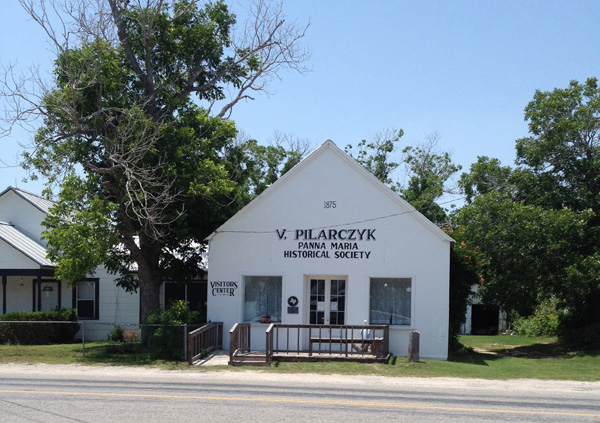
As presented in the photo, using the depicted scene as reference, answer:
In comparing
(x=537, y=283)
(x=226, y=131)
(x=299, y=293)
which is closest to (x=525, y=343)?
(x=537, y=283)

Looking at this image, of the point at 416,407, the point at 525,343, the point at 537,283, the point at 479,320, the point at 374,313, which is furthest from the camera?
the point at 479,320

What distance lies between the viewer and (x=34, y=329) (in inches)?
960

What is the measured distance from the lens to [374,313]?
21.0 metres

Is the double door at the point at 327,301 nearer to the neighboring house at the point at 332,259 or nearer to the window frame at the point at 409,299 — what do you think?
the neighboring house at the point at 332,259

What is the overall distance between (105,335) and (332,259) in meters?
11.8

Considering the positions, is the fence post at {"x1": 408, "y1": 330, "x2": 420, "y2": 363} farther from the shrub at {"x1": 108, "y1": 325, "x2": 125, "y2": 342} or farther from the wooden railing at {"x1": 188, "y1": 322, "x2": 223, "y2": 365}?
the shrub at {"x1": 108, "y1": 325, "x2": 125, "y2": 342}

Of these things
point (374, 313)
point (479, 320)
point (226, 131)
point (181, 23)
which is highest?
point (181, 23)

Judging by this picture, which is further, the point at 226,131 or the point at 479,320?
the point at 479,320

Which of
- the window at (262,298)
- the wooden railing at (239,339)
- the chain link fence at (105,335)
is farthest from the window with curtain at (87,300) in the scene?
the wooden railing at (239,339)

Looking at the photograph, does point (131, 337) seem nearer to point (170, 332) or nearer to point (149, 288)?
point (149, 288)

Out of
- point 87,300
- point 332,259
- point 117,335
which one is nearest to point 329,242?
point 332,259

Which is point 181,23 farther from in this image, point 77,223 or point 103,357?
point 103,357

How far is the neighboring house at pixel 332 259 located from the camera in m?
20.6

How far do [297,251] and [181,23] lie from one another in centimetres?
952
